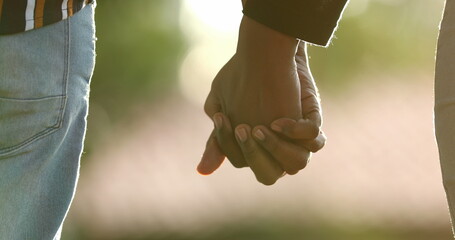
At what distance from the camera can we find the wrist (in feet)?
7.97

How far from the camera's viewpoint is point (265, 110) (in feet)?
8.24

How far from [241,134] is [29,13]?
599mm

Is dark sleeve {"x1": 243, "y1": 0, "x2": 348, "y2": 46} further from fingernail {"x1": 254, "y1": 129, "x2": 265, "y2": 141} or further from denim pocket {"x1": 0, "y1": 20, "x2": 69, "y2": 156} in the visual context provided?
denim pocket {"x1": 0, "y1": 20, "x2": 69, "y2": 156}

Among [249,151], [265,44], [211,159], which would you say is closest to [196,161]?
[211,159]

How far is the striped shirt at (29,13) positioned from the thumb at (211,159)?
0.59 meters

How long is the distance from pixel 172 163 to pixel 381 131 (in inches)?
133

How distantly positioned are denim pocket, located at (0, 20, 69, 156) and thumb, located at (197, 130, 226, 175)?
53 centimetres

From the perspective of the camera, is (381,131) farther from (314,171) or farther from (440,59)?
(440,59)

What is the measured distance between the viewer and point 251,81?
250 centimetres

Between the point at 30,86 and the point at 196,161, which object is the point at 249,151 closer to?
the point at 30,86

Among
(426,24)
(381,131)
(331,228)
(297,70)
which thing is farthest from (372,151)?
(297,70)

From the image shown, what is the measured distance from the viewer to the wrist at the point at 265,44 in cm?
243

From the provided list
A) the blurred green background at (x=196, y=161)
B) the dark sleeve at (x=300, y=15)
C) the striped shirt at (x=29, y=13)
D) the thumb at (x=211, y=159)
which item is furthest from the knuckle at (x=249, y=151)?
the blurred green background at (x=196, y=161)

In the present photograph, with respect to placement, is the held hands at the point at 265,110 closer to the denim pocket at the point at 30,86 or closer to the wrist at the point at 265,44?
the wrist at the point at 265,44
